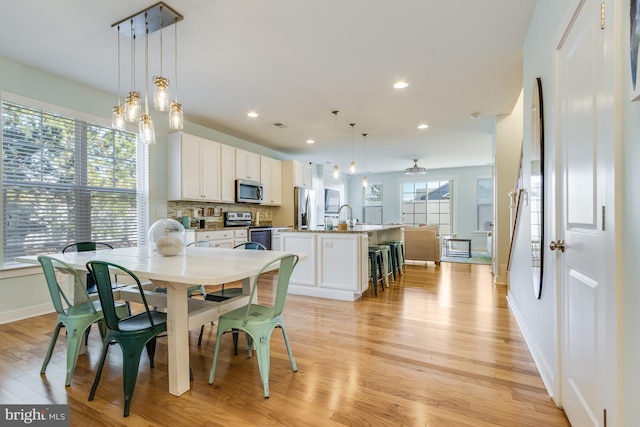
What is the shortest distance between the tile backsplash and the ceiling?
4.50ft

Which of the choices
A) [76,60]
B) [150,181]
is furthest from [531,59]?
[150,181]

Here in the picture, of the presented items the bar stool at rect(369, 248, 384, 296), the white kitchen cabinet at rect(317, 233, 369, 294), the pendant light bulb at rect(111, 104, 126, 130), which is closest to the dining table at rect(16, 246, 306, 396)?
the pendant light bulb at rect(111, 104, 126, 130)

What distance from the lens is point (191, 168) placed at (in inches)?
182

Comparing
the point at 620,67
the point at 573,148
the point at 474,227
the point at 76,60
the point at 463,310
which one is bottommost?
the point at 463,310

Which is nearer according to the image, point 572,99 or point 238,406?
point 572,99

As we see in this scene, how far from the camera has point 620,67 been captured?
1.03 m

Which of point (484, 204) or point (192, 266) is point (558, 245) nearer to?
point (192, 266)

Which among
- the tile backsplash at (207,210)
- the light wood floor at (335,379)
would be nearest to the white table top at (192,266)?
the light wood floor at (335,379)

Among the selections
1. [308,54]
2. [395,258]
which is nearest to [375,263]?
[395,258]

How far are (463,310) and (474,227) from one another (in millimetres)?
6941

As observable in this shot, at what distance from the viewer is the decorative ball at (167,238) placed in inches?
88.4

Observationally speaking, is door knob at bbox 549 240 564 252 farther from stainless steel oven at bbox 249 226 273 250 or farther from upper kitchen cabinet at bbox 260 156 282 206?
upper kitchen cabinet at bbox 260 156 282 206

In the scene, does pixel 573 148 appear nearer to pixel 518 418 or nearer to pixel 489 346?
pixel 518 418

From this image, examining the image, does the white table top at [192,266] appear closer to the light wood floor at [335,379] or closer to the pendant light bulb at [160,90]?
the light wood floor at [335,379]
